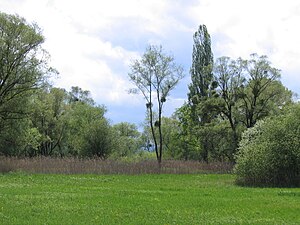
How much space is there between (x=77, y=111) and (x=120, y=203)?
197 feet

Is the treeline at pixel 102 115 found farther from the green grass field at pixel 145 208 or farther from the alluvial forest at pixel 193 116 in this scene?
the green grass field at pixel 145 208

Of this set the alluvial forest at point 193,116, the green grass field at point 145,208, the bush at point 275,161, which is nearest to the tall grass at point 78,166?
the alluvial forest at point 193,116

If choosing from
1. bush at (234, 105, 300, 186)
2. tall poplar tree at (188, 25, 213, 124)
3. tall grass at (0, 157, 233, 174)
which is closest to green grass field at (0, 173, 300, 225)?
bush at (234, 105, 300, 186)

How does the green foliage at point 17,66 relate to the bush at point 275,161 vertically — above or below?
above

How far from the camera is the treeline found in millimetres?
39656

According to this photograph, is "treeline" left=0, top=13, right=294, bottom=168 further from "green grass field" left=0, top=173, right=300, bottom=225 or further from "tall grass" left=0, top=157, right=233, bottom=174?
"green grass field" left=0, top=173, right=300, bottom=225

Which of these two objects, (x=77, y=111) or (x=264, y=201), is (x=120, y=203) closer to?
(x=264, y=201)

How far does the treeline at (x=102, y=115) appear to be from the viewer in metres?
39.7

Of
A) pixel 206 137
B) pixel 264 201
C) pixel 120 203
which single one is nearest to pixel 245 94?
pixel 206 137

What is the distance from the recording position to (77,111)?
74.4m

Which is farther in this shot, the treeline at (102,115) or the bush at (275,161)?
the treeline at (102,115)

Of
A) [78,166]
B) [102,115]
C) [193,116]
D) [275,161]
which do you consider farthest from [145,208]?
[102,115]

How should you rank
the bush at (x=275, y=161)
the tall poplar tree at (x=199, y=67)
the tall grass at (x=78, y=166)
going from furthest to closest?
Result: the tall poplar tree at (x=199, y=67)
the tall grass at (x=78, y=166)
the bush at (x=275, y=161)

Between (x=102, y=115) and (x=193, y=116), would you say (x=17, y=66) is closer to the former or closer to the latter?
(x=193, y=116)
